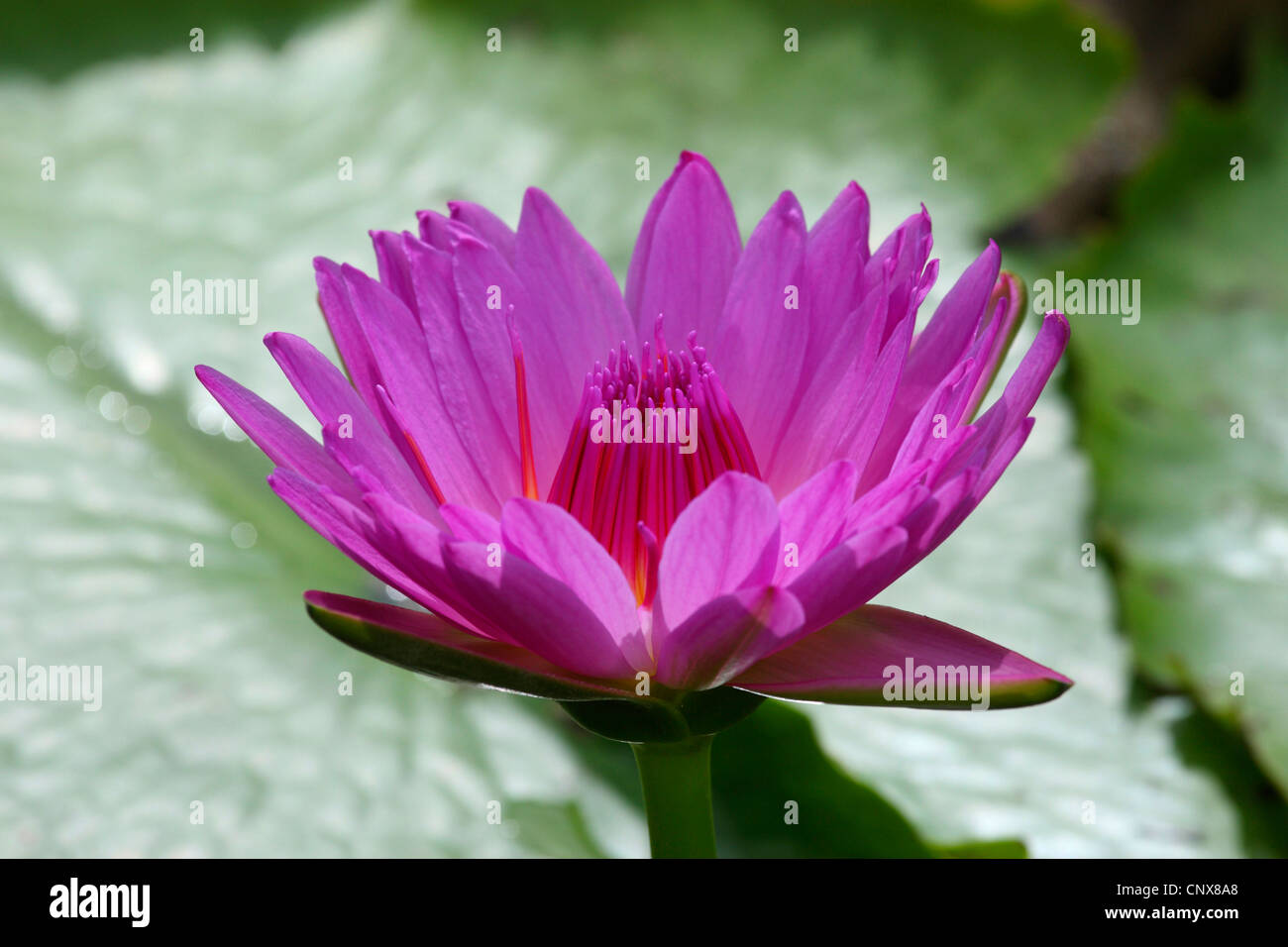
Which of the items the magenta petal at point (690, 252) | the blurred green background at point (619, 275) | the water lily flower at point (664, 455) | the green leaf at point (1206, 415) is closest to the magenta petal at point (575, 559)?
the water lily flower at point (664, 455)

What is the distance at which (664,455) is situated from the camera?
22.6 inches

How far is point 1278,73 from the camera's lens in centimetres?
157

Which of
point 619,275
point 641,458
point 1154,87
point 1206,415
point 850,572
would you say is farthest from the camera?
point 1154,87

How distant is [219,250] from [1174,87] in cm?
172

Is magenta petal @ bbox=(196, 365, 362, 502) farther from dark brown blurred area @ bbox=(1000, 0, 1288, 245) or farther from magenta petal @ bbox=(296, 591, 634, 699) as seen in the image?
dark brown blurred area @ bbox=(1000, 0, 1288, 245)

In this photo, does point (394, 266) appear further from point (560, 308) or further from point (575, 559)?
point (575, 559)

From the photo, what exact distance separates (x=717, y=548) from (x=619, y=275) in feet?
3.18

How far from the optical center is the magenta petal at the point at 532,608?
0.46 metres

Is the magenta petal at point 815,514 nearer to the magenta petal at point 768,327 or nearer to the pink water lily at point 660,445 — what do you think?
the pink water lily at point 660,445

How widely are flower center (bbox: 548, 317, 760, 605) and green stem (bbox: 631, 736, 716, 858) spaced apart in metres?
0.08

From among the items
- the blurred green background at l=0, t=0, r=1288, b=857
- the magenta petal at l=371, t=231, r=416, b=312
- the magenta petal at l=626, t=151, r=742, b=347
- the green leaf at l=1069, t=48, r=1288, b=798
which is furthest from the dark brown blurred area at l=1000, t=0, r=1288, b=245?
the magenta petal at l=371, t=231, r=416, b=312

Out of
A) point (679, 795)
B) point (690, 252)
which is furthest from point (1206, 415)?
point (679, 795)
